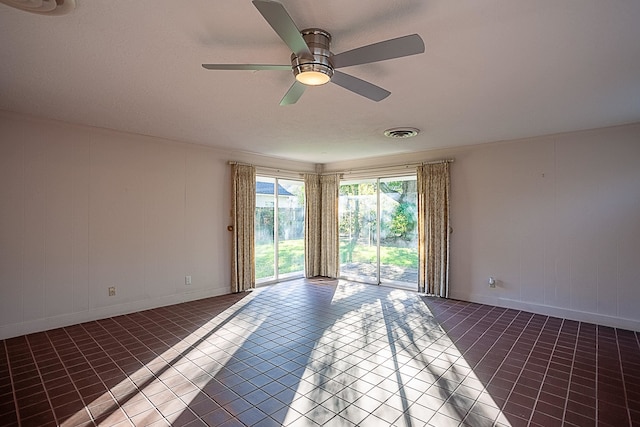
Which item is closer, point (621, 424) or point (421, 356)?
point (621, 424)

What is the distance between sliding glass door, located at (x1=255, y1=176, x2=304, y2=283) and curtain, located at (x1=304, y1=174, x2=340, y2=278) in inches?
6.2

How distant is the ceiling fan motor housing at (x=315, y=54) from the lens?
191 cm

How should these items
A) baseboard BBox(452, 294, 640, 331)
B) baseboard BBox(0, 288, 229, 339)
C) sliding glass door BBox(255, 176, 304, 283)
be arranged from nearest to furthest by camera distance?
baseboard BBox(0, 288, 229, 339)
baseboard BBox(452, 294, 640, 331)
sliding glass door BBox(255, 176, 304, 283)

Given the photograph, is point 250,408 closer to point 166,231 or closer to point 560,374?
point 560,374

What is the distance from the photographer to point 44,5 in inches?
65.0

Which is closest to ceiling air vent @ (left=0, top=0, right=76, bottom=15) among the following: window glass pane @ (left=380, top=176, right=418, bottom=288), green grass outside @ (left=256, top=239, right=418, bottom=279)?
green grass outside @ (left=256, top=239, right=418, bottom=279)

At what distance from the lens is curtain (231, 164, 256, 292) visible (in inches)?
219

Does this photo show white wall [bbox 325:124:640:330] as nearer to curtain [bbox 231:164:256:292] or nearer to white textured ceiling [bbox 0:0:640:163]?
white textured ceiling [bbox 0:0:640:163]

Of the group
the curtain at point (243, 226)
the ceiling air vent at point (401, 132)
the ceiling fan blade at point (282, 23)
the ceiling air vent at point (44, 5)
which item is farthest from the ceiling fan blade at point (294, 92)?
the curtain at point (243, 226)

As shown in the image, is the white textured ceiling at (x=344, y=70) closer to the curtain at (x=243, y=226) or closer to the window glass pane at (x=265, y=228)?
the curtain at (x=243, y=226)

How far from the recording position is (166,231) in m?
4.85

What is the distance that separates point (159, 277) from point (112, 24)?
12.2ft

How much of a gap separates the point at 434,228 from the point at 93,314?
507 centimetres

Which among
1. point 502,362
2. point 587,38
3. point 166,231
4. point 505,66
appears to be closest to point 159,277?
point 166,231
